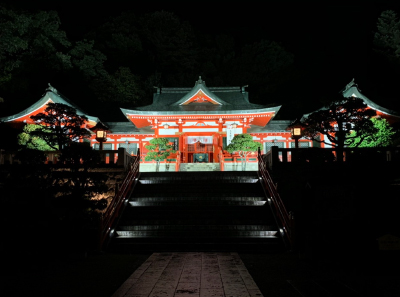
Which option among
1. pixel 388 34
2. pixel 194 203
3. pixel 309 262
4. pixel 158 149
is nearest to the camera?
pixel 309 262

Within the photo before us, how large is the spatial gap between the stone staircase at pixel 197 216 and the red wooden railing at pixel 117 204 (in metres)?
0.24

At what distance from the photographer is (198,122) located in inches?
842

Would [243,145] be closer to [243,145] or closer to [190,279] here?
[243,145]

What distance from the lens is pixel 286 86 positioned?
41094 mm

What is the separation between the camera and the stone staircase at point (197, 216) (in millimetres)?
9312

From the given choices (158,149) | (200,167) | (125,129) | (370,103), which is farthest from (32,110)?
(370,103)

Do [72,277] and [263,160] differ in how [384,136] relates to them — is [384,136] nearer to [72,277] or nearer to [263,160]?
[263,160]

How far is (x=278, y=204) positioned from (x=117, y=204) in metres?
5.04

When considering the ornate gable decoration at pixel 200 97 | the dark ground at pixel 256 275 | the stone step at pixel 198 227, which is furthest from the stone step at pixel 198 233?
the ornate gable decoration at pixel 200 97

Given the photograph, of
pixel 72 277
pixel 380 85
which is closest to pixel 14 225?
pixel 72 277

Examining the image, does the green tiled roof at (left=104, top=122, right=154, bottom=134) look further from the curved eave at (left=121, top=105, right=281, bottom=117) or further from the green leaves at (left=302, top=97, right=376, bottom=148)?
the green leaves at (left=302, top=97, right=376, bottom=148)

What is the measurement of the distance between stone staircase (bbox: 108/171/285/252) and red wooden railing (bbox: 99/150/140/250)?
244mm

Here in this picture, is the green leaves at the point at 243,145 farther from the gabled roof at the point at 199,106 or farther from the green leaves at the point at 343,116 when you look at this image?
the green leaves at the point at 343,116

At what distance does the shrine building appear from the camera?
20.1 m
